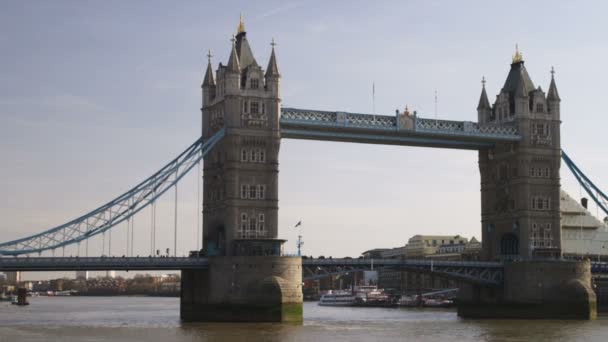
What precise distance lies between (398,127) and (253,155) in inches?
697

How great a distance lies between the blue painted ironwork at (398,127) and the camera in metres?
113

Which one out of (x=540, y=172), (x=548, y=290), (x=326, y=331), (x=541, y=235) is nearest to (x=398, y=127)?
(x=540, y=172)

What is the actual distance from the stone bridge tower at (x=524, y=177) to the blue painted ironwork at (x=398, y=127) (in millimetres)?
2260

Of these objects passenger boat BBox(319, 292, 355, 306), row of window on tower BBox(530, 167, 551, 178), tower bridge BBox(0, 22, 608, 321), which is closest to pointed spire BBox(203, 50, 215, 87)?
tower bridge BBox(0, 22, 608, 321)

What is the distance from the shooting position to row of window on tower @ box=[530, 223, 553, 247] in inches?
4830

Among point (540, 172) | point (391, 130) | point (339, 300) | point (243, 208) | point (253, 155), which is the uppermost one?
point (391, 130)

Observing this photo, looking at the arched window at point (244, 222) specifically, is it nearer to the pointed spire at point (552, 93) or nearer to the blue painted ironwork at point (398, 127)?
the blue painted ironwork at point (398, 127)

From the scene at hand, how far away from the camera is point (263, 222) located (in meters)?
109

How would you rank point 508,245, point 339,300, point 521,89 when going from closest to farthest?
point 521,89, point 508,245, point 339,300

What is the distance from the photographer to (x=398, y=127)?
11688cm

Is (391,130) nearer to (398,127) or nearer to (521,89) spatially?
(398,127)

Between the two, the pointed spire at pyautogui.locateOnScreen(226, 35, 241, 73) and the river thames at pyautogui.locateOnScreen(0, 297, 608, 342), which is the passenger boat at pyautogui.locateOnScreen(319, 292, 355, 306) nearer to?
the river thames at pyautogui.locateOnScreen(0, 297, 608, 342)

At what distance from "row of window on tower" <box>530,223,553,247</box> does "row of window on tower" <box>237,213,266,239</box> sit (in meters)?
33.6

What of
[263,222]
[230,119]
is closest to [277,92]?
[230,119]
